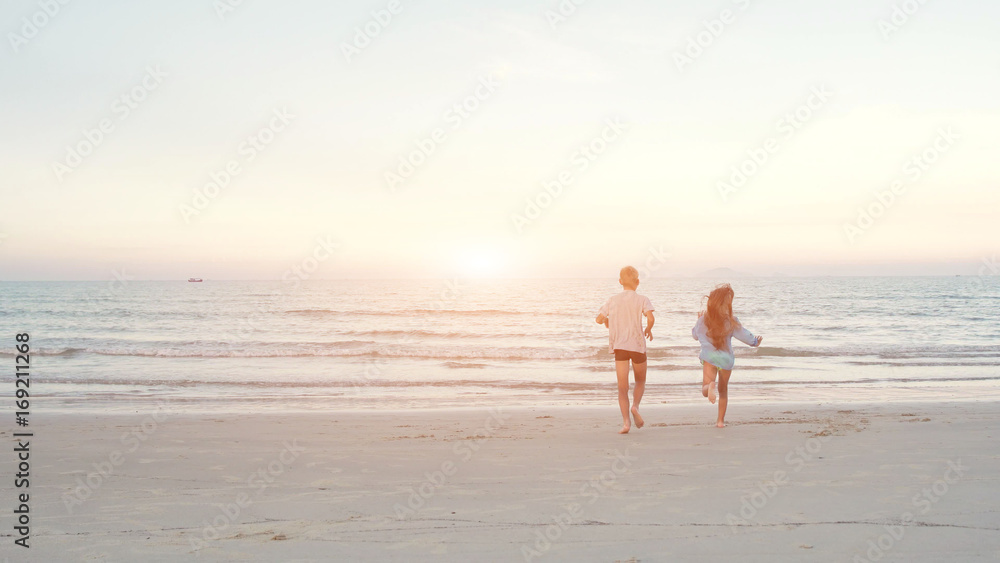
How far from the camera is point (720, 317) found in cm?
775

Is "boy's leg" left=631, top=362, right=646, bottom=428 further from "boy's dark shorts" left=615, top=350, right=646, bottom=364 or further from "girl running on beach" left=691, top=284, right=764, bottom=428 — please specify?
"girl running on beach" left=691, top=284, right=764, bottom=428

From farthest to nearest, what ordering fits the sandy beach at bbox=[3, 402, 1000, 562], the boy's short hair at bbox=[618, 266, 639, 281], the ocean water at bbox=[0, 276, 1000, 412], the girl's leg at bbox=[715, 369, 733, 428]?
the ocean water at bbox=[0, 276, 1000, 412]
the girl's leg at bbox=[715, 369, 733, 428]
the boy's short hair at bbox=[618, 266, 639, 281]
the sandy beach at bbox=[3, 402, 1000, 562]

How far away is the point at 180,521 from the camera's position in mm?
4711

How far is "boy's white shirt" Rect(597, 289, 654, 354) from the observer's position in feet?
24.6

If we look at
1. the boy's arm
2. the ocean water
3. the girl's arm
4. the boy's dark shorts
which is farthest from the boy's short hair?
the ocean water

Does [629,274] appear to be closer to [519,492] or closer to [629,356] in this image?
[629,356]

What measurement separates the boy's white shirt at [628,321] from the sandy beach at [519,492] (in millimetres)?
1105

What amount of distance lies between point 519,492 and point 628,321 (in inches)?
109

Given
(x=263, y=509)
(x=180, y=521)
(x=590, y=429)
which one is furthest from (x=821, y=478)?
(x=180, y=521)

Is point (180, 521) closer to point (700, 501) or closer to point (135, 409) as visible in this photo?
point (700, 501)

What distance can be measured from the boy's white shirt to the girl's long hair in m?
0.83

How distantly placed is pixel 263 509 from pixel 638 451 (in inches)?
149

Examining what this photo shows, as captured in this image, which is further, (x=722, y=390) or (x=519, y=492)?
(x=722, y=390)

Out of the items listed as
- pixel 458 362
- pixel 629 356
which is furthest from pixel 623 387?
pixel 458 362
